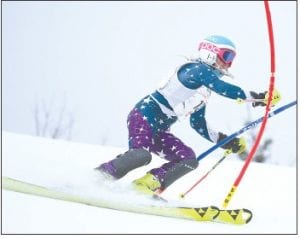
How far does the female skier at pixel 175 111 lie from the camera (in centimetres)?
359

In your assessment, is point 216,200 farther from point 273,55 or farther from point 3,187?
point 3,187

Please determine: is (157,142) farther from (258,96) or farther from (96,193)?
(258,96)

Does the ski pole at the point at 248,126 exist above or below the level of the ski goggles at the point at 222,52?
below

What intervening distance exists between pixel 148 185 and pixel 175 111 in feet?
1.66

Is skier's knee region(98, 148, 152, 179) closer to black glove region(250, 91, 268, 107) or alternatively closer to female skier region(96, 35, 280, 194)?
female skier region(96, 35, 280, 194)

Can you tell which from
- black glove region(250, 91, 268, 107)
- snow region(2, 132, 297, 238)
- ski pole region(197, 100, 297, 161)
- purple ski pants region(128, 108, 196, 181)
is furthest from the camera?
ski pole region(197, 100, 297, 161)

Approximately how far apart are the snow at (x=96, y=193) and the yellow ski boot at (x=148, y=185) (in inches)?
4.6

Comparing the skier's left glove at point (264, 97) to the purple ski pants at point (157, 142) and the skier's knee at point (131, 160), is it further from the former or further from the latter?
the skier's knee at point (131, 160)

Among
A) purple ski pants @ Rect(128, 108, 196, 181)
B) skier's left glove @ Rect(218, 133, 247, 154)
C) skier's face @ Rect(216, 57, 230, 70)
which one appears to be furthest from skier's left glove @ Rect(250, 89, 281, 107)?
purple ski pants @ Rect(128, 108, 196, 181)

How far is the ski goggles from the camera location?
3.61 m

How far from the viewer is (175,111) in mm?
3701

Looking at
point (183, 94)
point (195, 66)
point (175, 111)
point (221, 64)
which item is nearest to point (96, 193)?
point (175, 111)

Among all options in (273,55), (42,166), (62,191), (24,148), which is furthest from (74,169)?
(273,55)

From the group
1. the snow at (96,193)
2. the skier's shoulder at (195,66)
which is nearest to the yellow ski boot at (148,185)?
the snow at (96,193)
